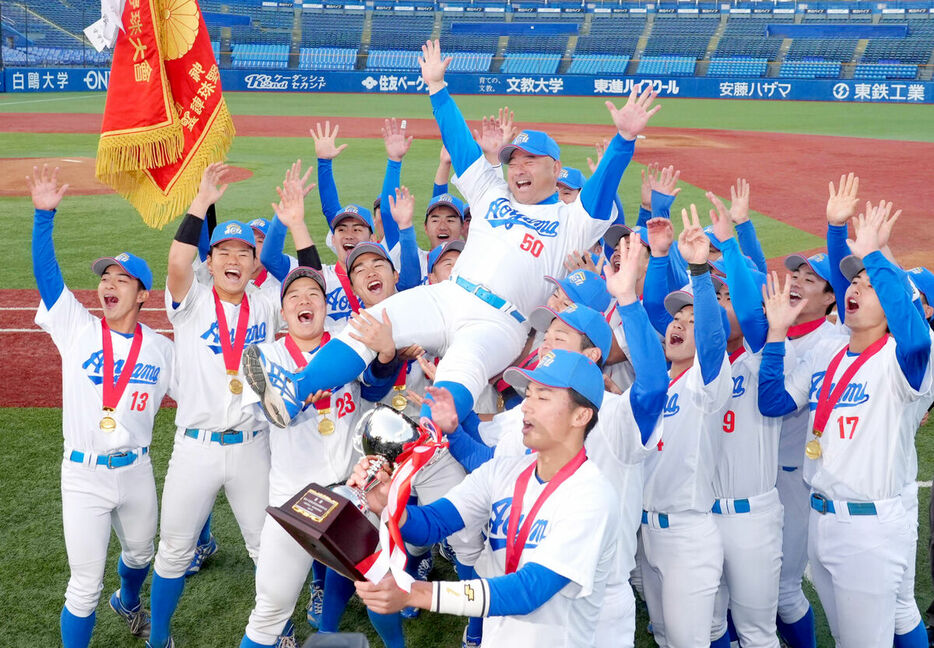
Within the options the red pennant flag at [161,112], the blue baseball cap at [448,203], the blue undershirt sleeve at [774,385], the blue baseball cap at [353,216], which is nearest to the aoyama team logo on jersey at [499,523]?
the blue undershirt sleeve at [774,385]

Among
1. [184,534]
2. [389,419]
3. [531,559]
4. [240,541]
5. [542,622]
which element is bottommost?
[240,541]

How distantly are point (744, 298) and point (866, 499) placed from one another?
1.08 metres

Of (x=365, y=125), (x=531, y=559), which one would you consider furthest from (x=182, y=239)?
(x=365, y=125)

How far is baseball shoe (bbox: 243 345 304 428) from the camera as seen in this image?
13.6 ft

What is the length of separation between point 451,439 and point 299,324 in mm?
1068

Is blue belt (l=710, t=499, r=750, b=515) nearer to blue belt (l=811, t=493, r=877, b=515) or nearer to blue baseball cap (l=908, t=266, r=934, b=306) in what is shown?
blue belt (l=811, t=493, r=877, b=515)

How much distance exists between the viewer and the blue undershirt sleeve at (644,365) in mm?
3521

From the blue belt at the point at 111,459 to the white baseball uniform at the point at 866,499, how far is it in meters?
3.45

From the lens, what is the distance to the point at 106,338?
15.9ft

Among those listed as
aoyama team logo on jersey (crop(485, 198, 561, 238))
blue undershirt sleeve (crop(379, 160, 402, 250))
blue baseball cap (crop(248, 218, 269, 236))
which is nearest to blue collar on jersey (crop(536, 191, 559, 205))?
aoyama team logo on jersey (crop(485, 198, 561, 238))

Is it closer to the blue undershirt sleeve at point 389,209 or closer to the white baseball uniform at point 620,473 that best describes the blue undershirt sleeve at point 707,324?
the white baseball uniform at point 620,473

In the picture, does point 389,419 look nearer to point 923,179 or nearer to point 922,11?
point 923,179

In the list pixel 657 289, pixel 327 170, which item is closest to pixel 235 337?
pixel 327 170

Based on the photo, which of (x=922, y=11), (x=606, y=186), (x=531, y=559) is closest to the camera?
(x=531, y=559)
